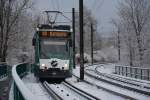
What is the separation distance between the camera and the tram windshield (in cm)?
2653

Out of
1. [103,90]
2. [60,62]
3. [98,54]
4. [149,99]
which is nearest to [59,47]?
[60,62]

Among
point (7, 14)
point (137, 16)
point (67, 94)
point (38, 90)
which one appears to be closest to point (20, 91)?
point (67, 94)

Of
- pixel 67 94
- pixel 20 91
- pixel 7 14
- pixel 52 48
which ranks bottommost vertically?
pixel 67 94

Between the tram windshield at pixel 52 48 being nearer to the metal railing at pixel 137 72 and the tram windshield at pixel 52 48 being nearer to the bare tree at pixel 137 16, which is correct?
the metal railing at pixel 137 72

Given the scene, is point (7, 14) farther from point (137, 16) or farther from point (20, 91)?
point (20, 91)

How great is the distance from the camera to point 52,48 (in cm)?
2650

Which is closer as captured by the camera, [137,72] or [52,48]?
[52,48]

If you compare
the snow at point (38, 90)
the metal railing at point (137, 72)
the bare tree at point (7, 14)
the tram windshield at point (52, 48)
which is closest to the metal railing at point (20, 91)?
the snow at point (38, 90)

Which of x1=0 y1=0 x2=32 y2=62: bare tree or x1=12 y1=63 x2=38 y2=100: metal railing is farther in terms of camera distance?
x1=0 y1=0 x2=32 y2=62: bare tree

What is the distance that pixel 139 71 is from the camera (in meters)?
31.1

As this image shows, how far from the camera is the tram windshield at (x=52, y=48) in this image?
87.0ft

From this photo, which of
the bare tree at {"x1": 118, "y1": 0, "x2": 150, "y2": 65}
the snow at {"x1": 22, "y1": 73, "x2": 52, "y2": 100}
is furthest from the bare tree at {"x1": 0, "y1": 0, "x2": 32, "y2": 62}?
→ the snow at {"x1": 22, "y1": 73, "x2": 52, "y2": 100}

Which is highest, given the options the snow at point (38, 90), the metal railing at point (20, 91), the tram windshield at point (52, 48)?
the tram windshield at point (52, 48)

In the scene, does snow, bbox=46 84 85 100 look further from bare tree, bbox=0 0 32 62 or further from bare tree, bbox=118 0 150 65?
bare tree, bbox=118 0 150 65
